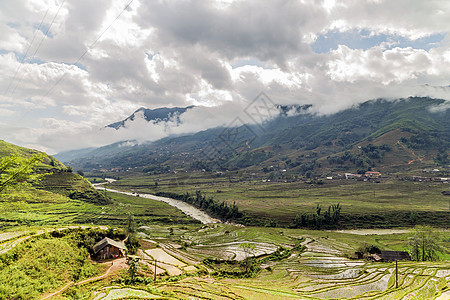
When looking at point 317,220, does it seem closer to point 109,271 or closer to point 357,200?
point 357,200

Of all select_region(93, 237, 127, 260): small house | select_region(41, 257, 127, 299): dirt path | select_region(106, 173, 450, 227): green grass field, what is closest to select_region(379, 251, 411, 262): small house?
select_region(106, 173, 450, 227): green grass field

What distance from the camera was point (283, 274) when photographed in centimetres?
4244

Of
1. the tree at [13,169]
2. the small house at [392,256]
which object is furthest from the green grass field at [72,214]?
the small house at [392,256]

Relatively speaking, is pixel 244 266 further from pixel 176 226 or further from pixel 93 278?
pixel 176 226

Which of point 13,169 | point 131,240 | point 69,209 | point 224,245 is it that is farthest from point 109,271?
point 69,209

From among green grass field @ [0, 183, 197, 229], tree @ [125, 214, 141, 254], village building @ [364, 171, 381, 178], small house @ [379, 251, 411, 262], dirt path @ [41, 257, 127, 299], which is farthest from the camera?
village building @ [364, 171, 381, 178]

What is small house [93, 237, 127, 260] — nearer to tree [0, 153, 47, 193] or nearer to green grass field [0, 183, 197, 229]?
tree [0, 153, 47, 193]

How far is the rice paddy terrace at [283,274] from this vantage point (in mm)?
27641

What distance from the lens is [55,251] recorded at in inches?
1118

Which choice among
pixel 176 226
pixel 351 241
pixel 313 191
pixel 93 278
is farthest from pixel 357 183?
pixel 93 278

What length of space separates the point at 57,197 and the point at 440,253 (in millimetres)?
128635

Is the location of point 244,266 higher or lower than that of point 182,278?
lower

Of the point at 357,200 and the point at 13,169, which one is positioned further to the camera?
the point at 357,200

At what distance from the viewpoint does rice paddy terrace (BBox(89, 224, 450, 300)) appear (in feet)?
90.7
